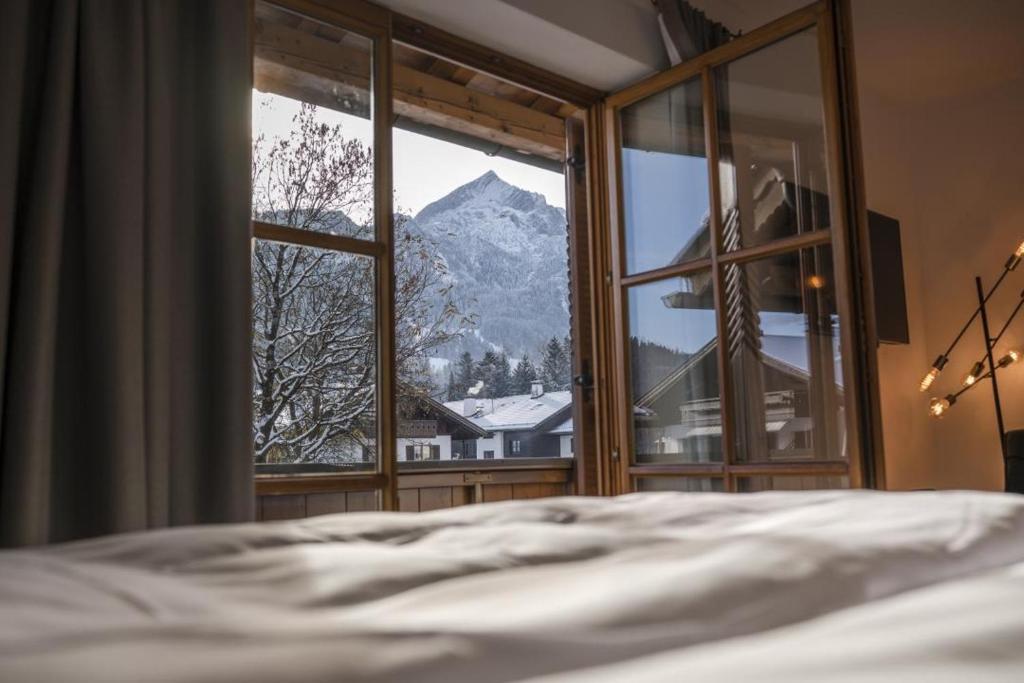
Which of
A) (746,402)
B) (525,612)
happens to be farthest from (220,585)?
(746,402)

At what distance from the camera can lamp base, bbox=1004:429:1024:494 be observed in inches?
128

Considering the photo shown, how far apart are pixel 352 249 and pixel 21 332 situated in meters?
1.08

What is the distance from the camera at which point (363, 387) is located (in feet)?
9.47

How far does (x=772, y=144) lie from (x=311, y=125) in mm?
1605

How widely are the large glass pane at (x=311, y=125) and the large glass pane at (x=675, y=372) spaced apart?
4.02ft

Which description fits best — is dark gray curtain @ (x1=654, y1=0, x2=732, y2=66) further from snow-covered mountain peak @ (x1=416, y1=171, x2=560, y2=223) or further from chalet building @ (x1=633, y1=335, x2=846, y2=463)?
snow-covered mountain peak @ (x1=416, y1=171, x2=560, y2=223)

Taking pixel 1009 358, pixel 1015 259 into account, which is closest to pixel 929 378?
pixel 1009 358

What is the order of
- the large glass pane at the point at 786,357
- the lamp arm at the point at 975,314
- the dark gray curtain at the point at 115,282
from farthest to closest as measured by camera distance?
the lamp arm at the point at 975,314 < the large glass pane at the point at 786,357 < the dark gray curtain at the point at 115,282

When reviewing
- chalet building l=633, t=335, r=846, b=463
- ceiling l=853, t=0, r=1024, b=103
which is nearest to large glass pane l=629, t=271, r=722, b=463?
chalet building l=633, t=335, r=846, b=463

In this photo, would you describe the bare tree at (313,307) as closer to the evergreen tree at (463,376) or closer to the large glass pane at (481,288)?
the large glass pane at (481,288)

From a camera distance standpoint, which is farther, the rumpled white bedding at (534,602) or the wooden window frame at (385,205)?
the wooden window frame at (385,205)

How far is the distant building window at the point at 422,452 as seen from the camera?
18.9 ft

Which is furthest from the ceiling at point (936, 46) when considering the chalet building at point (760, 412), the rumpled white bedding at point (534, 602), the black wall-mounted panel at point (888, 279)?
the rumpled white bedding at point (534, 602)

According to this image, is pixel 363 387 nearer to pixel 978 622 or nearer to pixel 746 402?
pixel 746 402
